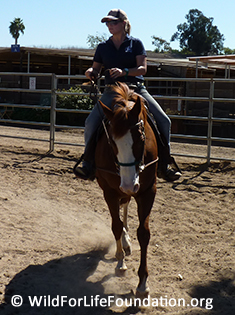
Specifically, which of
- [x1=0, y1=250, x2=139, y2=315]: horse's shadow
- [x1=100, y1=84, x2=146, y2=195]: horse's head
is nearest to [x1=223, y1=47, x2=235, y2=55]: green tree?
[x1=0, y1=250, x2=139, y2=315]: horse's shadow

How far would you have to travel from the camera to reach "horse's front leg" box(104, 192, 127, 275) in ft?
13.0

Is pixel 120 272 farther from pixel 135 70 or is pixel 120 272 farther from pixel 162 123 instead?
pixel 135 70

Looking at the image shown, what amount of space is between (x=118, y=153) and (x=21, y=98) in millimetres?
18751

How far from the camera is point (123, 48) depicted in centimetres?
418

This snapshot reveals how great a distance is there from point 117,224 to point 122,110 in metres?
1.33

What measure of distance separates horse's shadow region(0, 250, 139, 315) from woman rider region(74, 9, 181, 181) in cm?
101

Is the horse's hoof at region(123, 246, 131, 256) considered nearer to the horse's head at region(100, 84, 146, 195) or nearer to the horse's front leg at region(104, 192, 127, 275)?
the horse's front leg at region(104, 192, 127, 275)

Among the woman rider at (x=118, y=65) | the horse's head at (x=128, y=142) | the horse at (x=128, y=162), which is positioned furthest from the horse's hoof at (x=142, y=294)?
the woman rider at (x=118, y=65)

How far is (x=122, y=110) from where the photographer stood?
132 inches

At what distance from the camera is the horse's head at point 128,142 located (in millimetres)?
3215

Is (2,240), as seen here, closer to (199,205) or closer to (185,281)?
(185,281)

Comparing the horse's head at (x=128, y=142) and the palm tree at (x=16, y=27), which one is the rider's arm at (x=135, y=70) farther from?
the palm tree at (x=16, y=27)

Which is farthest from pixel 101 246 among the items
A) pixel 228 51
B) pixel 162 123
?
pixel 228 51

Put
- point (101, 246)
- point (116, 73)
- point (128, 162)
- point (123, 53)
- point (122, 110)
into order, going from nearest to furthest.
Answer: point (128, 162)
point (122, 110)
point (116, 73)
point (123, 53)
point (101, 246)
